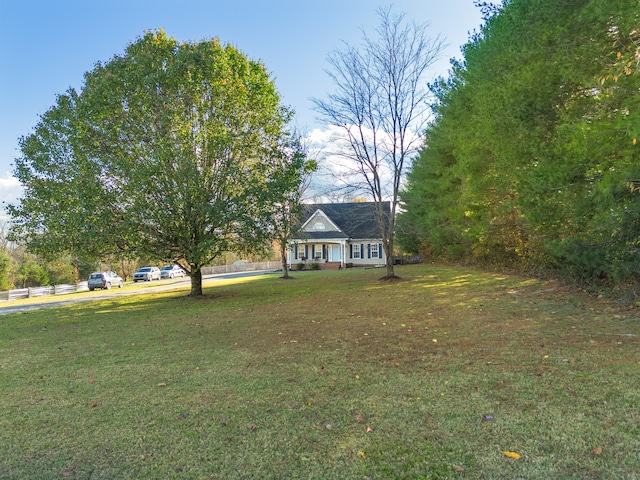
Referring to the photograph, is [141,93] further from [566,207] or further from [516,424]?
[516,424]

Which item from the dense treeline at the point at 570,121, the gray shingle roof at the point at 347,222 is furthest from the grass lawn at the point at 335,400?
the gray shingle roof at the point at 347,222

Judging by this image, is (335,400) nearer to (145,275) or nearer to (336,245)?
(336,245)

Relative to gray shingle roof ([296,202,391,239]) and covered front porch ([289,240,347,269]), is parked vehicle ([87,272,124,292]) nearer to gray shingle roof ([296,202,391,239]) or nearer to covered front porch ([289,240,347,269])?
covered front porch ([289,240,347,269])

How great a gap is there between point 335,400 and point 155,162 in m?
11.1

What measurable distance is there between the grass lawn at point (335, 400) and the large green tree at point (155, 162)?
5215 millimetres

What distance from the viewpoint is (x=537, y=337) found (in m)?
6.91

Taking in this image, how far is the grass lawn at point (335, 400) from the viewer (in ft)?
10.1

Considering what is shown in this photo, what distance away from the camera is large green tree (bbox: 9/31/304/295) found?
13.3 m

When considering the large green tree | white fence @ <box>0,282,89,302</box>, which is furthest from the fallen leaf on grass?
white fence @ <box>0,282,89,302</box>

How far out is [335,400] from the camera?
4.34m

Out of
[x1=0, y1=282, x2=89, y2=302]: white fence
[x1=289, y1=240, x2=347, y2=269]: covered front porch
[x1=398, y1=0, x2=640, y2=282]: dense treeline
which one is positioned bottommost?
[x1=0, y1=282, x2=89, y2=302]: white fence

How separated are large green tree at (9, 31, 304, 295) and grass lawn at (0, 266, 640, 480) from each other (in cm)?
521

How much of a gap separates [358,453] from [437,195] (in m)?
22.7

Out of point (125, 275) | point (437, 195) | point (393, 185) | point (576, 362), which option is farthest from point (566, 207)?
point (125, 275)
